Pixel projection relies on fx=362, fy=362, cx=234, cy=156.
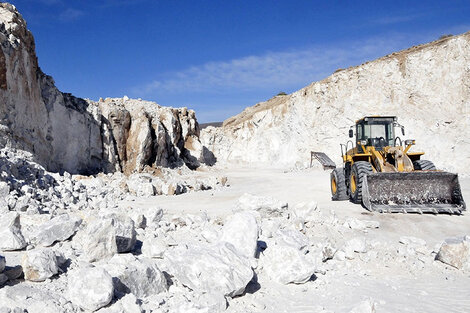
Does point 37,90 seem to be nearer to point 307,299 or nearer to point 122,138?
point 122,138

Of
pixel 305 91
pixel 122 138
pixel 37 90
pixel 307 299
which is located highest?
pixel 305 91

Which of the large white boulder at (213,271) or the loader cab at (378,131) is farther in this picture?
the loader cab at (378,131)

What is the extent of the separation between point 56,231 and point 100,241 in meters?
1.02

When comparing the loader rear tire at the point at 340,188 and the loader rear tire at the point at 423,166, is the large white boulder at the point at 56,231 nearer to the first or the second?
the loader rear tire at the point at 340,188

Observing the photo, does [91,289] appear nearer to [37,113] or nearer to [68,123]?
[37,113]

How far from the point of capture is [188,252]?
4.14 metres

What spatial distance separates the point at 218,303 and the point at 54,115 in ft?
51.4

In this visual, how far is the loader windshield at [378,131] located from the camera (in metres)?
11.2

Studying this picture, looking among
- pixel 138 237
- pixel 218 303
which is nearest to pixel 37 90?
pixel 138 237

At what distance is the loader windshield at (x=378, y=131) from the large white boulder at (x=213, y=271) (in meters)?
8.42

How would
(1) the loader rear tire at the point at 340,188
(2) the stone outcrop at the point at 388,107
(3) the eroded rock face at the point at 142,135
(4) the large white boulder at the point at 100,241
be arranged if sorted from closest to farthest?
(4) the large white boulder at the point at 100,241 < (1) the loader rear tire at the point at 340,188 < (3) the eroded rock face at the point at 142,135 < (2) the stone outcrop at the point at 388,107

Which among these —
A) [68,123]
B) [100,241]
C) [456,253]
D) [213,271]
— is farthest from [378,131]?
[68,123]

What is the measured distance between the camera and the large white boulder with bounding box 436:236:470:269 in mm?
5184

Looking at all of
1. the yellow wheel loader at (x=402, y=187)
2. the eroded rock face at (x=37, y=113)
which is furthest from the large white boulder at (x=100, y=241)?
the eroded rock face at (x=37, y=113)
